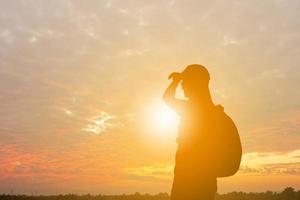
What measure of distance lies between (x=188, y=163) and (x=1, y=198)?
1267 inches

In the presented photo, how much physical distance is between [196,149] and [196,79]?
3.57ft

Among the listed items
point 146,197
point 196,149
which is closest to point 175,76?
point 196,149

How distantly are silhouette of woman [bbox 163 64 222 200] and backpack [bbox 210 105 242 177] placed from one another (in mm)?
72

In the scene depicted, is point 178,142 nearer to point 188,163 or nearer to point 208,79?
point 188,163

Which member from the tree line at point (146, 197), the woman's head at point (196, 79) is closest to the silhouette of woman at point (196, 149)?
the woman's head at point (196, 79)

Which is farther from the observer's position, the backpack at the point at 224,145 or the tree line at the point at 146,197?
the tree line at the point at 146,197

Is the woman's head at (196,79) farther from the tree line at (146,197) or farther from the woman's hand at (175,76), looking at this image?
the tree line at (146,197)

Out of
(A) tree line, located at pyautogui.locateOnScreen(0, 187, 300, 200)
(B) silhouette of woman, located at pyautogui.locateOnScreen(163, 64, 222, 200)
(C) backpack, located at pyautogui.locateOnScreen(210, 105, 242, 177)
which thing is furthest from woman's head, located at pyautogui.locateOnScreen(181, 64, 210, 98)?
(A) tree line, located at pyautogui.locateOnScreen(0, 187, 300, 200)

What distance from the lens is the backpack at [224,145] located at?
289 inches

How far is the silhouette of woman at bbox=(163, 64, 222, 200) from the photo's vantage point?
24.9ft

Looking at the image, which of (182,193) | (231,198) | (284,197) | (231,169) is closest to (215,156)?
(231,169)

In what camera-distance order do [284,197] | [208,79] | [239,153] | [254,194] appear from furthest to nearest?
[254,194] → [284,197] → [208,79] → [239,153]

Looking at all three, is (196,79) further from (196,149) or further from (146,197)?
(146,197)

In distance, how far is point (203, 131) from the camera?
760 centimetres
